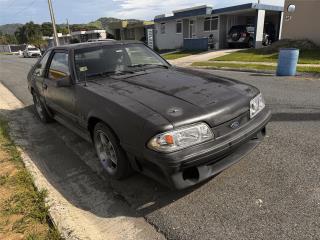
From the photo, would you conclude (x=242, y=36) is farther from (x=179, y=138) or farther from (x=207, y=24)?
(x=179, y=138)

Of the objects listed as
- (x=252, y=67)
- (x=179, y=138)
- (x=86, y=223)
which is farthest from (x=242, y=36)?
(x=86, y=223)

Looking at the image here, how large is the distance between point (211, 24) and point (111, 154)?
24.5m

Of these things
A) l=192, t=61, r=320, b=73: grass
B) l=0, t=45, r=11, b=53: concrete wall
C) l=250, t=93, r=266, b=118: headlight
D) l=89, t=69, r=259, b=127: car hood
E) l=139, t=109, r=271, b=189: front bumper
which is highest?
l=89, t=69, r=259, b=127: car hood

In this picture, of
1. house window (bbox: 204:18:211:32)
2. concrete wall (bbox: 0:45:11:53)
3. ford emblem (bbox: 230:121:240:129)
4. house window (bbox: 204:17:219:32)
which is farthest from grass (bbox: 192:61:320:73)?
concrete wall (bbox: 0:45:11:53)

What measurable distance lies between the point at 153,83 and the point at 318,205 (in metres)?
2.30

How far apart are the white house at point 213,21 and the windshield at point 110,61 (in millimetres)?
19411

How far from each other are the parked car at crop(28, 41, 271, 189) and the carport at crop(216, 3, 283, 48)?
1991 cm

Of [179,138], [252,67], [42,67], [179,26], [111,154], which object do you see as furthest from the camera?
[179,26]

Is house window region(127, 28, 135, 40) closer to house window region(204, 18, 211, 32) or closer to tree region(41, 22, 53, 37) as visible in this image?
house window region(204, 18, 211, 32)

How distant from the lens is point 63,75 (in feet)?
15.2

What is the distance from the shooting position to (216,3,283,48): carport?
22.5m

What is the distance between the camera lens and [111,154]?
374 cm

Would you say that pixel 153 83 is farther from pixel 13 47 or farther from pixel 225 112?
pixel 13 47

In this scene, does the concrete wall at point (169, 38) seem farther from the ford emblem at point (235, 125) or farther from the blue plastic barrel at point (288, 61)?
the ford emblem at point (235, 125)
